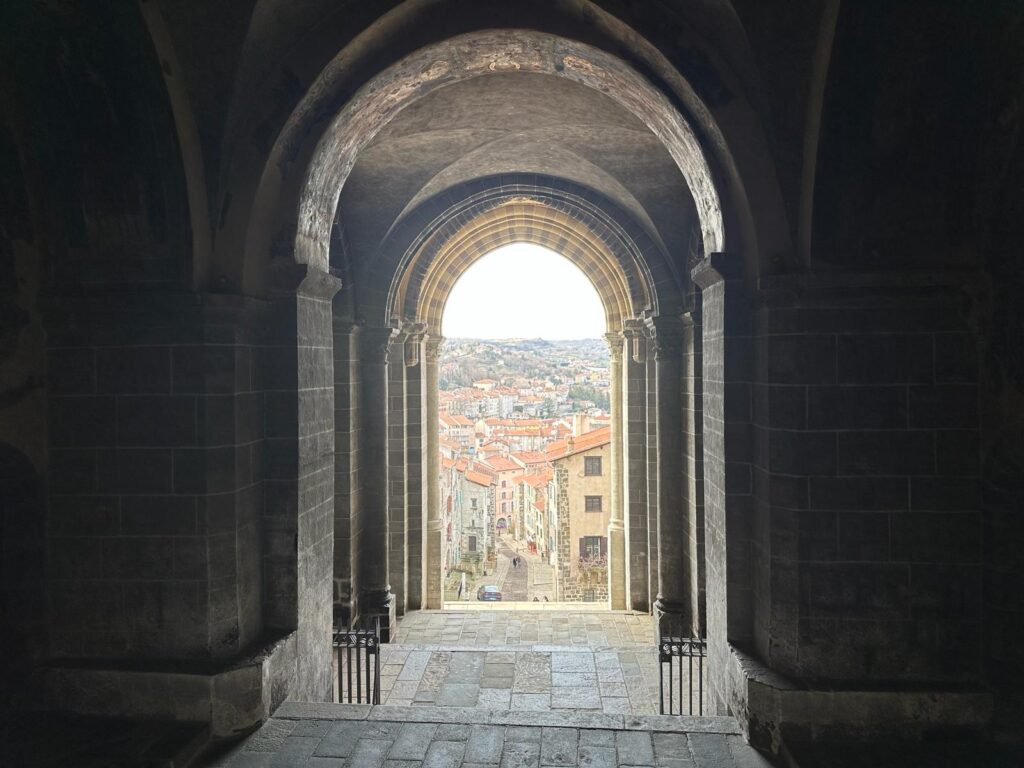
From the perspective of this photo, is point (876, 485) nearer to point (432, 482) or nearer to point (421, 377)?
point (421, 377)

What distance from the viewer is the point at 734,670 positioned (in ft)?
16.2

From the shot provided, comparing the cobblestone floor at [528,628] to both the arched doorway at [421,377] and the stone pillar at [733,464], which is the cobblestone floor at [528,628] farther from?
the stone pillar at [733,464]

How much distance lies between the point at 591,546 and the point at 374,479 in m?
15.7

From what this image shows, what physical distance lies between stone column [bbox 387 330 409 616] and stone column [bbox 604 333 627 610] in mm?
3869

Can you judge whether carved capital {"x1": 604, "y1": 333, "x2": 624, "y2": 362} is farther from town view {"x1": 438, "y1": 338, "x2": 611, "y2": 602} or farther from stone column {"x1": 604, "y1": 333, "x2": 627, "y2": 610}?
town view {"x1": 438, "y1": 338, "x2": 611, "y2": 602}

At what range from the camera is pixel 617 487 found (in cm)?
1279

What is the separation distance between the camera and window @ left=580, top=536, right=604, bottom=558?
78.6 ft

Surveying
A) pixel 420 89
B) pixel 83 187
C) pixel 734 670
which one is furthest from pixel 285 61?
pixel 734 670

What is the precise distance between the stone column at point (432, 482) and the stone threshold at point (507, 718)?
6248 mm

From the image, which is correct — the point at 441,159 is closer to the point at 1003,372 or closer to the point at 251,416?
the point at 251,416

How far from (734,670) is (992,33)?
455 centimetres

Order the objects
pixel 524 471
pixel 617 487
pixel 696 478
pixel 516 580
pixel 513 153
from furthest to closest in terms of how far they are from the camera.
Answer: pixel 524 471
pixel 516 580
pixel 617 487
pixel 513 153
pixel 696 478

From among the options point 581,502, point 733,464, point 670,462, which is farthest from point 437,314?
point 581,502

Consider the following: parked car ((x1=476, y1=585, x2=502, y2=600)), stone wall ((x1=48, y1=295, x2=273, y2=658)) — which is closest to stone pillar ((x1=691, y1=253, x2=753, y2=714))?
stone wall ((x1=48, y1=295, x2=273, y2=658))
